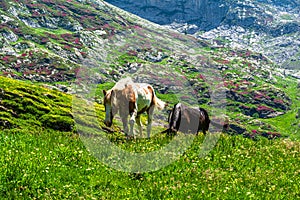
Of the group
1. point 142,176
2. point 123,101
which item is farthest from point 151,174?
point 123,101

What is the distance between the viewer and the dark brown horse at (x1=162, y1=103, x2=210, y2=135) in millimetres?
21797

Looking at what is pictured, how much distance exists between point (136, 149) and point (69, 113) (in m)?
18.6

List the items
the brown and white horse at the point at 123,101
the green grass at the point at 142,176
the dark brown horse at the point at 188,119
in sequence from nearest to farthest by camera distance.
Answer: the green grass at the point at 142,176 → the brown and white horse at the point at 123,101 → the dark brown horse at the point at 188,119

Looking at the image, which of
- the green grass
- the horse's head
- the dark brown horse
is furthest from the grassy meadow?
the dark brown horse

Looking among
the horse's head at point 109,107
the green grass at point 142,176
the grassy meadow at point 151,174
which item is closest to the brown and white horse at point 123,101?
the horse's head at point 109,107

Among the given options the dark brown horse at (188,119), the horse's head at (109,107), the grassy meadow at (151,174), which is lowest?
the dark brown horse at (188,119)

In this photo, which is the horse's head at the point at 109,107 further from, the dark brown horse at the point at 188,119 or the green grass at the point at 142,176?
the green grass at the point at 142,176

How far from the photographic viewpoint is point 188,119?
25.8 meters

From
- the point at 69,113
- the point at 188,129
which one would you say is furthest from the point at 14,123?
the point at 188,129

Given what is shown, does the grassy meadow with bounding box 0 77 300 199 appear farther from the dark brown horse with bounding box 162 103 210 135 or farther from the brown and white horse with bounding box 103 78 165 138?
the dark brown horse with bounding box 162 103 210 135

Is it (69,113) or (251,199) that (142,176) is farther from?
(69,113)

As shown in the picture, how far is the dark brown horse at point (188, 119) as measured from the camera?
21.8 meters

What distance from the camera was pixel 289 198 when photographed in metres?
9.77

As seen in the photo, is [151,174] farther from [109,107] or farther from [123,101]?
[109,107]
